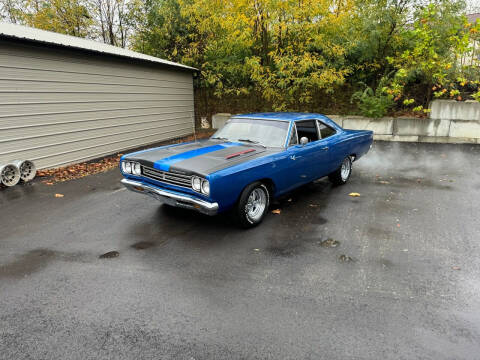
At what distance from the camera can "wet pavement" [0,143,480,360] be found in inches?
102

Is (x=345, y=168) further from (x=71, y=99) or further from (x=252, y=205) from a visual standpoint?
(x=71, y=99)


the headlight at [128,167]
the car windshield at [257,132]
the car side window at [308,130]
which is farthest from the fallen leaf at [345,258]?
the headlight at [128,167]

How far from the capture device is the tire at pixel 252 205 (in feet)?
14.9

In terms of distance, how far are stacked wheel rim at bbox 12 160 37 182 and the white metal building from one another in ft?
1.77

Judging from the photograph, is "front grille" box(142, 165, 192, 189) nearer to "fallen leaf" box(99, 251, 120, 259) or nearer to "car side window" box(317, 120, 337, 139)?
"fallen leaf" box(99, 251, 120, 259)

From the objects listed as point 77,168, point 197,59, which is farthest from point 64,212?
point 197,59

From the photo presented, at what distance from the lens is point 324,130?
6.36 m

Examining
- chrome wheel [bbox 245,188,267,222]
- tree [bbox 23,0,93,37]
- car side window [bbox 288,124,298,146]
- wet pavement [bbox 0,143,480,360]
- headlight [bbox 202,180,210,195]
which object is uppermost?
tree [bbox 23,0,93,37]

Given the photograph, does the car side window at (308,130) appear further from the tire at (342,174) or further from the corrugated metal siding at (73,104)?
the corrugated metal siding at (73,104)

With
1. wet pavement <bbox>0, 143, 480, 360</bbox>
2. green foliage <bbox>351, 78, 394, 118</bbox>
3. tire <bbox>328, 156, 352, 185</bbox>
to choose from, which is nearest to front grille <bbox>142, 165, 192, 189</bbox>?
wet pavement <bbox>0, 143, 480, 360</bbox>

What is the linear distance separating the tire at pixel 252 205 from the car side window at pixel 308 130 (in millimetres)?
1392

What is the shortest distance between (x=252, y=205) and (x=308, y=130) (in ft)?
6.36

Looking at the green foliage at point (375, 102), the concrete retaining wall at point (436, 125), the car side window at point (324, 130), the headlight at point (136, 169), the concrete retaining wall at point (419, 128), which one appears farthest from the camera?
the green foliage at point (375, 102)

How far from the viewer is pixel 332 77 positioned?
12.3m
